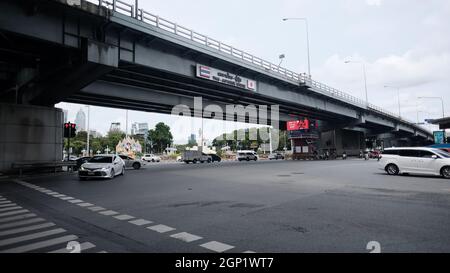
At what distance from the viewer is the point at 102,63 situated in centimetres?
1520

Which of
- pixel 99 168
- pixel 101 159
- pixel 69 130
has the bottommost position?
pixel 99 168

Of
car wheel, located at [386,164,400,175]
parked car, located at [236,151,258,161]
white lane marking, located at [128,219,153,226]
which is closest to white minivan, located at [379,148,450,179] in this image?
car wheel, located at [386,164,400,175]

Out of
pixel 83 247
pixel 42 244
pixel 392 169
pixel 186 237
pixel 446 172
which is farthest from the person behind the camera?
pixel 392 169

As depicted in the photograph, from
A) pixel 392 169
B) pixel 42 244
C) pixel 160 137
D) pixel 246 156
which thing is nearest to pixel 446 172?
pixel 392 169

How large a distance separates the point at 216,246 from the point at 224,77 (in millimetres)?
19488

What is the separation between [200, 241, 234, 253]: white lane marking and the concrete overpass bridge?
13.8m

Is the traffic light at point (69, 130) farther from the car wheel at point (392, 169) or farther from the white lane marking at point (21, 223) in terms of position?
the car wheel at point (392, 169)

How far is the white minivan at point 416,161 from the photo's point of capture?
47.9ft

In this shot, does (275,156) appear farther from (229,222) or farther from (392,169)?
(229,222)

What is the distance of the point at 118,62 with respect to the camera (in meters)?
16.4

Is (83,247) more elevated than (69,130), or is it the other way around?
(69,130)

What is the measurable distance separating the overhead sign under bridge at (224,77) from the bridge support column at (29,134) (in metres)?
11.5

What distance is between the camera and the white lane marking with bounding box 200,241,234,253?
4.22 meters
